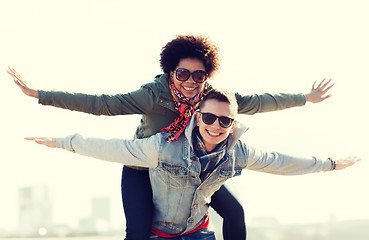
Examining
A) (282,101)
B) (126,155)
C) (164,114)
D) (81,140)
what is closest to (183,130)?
(164,114)

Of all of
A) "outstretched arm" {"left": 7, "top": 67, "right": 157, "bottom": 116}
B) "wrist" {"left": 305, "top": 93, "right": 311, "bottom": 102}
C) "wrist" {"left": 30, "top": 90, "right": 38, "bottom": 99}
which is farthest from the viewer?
"wrist" {"left": 305, "top": 93, "right": 311, "bottom": 102}

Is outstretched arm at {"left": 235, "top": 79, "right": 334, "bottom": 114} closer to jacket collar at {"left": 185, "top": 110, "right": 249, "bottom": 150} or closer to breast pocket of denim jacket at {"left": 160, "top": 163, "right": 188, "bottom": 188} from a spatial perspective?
jacket collar at {"left": 185, "top": 110, "right": 249, "bottom": 150}

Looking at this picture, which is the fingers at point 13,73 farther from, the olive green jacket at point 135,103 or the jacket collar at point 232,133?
the jacket collar at point 232,133

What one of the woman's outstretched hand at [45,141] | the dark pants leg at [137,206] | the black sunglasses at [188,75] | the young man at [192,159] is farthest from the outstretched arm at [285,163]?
the woman's outstretched hand at [45,141]

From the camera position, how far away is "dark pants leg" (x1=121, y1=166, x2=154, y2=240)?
16.5 ft

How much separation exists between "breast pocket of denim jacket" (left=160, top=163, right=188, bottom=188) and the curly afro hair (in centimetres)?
101

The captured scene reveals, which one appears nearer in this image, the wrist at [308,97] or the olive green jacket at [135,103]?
the olive green jacket at [135,103]

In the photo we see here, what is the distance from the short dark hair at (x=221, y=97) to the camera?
489cm

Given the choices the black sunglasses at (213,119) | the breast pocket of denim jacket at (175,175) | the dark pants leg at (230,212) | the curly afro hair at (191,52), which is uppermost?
the curly afro hair at (191,52)

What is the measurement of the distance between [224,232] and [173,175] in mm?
970

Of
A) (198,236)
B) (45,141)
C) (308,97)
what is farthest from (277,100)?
(45,141)

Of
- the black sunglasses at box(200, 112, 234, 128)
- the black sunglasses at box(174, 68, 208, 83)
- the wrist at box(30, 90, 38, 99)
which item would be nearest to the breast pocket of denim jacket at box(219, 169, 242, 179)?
the black sunglasses at box(200, 112, 234, 128)

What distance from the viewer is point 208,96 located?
493 cm

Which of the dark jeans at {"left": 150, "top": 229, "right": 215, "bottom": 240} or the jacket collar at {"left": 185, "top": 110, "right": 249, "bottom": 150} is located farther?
the dark jeans at {"left": 150, "top": 229, "right": 215, "bottom": 240}
